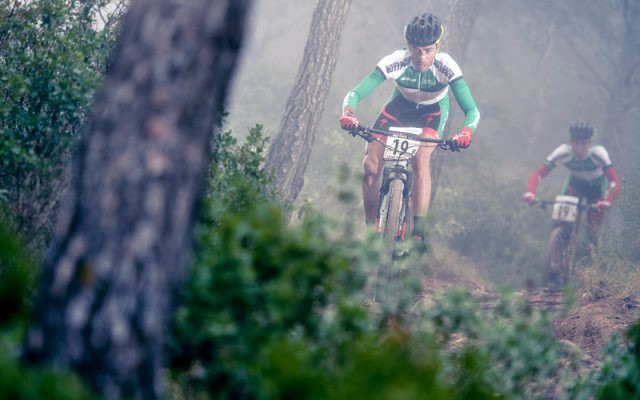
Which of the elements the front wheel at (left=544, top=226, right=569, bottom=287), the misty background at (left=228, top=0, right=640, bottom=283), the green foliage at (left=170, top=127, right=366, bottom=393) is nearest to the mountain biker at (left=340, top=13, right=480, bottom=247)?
the front wheel at (left=544, top=226, right=569, bottom=287)

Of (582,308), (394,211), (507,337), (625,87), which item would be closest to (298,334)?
(507,337)

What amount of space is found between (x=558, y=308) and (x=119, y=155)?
21.1 feet

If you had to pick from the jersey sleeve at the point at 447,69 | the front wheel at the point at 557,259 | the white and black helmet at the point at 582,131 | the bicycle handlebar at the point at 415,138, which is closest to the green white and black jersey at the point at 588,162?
the white and black helmet at the point at 582,131

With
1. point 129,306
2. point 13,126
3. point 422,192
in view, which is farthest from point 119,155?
point 422,192

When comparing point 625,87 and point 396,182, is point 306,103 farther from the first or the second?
point 625,87

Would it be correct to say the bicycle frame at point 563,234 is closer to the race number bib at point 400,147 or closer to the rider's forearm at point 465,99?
the rider's forearm at point 465,99

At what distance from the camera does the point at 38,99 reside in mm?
4633

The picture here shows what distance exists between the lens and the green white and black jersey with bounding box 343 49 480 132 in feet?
24.4

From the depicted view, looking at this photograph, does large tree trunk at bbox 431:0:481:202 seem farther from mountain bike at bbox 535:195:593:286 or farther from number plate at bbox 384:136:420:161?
number plate at bbox 384:136:420:161

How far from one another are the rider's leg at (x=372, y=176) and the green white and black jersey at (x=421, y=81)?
56cm

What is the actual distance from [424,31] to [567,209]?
162 inches

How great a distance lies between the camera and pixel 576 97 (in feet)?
57.2

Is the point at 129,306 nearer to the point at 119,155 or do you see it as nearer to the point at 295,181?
the point at 119,155

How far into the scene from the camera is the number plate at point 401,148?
22.7ft
